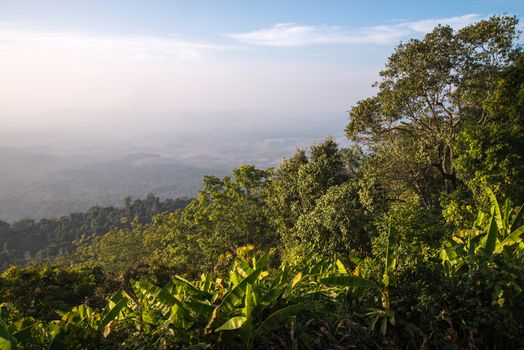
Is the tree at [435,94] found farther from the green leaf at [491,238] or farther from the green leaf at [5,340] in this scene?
the green leaf at [5,340]

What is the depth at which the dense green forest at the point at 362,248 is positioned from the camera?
2.76 metres

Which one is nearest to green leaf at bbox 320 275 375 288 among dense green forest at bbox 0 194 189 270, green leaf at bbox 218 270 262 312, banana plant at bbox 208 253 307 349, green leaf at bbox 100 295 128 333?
banana plant at bbox 208 253 307 349

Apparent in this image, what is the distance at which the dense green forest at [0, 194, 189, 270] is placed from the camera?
160 feet

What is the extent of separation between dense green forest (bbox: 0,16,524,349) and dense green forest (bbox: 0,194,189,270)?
2504cm

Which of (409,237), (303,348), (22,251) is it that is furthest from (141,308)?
(22,251)

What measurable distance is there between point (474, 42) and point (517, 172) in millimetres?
5917

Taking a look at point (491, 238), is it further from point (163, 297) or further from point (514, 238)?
point (163, 297)

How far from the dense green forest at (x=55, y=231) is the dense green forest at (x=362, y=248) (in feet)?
82.1

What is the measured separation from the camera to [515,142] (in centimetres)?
992

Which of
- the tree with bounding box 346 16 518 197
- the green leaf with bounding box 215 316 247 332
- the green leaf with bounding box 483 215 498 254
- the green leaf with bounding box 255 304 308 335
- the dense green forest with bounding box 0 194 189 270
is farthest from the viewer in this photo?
the dense green forest with bounding box 0 194 189 270

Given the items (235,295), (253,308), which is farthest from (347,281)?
(235,295)

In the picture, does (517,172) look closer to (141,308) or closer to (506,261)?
(506,261)

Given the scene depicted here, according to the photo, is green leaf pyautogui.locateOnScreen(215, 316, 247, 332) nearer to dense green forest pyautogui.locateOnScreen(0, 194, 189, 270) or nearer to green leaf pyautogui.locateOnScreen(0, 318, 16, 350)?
green leaf pyautogui.locateOnScreen(0, 318, 16, 350)

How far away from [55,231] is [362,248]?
57.1 metres
